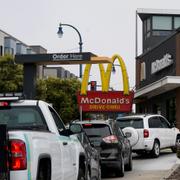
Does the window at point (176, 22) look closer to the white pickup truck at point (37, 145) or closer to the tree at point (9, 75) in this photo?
the tree at point (9, 75)

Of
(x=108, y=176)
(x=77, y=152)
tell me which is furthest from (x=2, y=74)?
(x=77, y=152)

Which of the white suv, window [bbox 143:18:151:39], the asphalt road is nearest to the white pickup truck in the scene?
the asphalt road

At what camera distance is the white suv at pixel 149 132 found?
69.8ft

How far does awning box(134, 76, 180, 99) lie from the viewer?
33.4 m

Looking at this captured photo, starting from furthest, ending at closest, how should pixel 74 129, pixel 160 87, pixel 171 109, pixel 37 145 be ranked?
pixel 171 109 < pixel 160 87 < pixel 74 129 < pixel 37 145

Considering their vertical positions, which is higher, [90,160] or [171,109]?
[171,109]

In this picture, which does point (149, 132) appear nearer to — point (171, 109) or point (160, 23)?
point (171, 109)

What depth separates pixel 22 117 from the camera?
8.22 meters

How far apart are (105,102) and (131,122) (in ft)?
27.6

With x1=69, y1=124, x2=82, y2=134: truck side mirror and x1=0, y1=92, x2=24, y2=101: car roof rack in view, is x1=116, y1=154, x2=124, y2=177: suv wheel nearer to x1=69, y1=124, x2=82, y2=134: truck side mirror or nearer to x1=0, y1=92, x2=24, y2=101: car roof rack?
x1=69, y1=124, x2=82, y2=134: truck side mirror

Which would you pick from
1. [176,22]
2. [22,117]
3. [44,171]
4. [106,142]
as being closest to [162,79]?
[176,22]

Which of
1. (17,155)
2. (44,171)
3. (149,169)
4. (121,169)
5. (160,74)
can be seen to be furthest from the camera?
(160,74)

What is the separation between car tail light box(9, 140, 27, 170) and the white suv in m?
14.1

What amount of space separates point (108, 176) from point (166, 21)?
Answer: 34920 mm
